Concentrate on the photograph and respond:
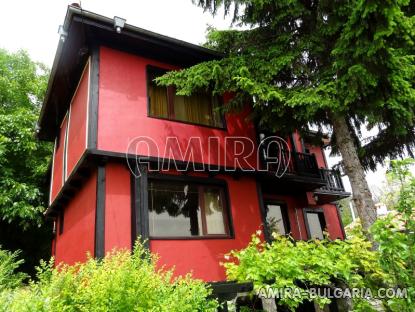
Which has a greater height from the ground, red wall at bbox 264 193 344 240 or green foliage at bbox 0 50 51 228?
green foliage at bbox 0 50 51 228

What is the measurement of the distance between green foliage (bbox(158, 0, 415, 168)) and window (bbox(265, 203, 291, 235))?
4143 mm

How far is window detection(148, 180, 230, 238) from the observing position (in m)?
7.83

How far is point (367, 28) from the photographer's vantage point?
19.8 ft

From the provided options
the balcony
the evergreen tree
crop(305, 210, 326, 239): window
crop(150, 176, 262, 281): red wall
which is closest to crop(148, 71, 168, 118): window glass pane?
the evergreen tree

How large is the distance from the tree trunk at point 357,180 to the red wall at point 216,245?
9.15ft

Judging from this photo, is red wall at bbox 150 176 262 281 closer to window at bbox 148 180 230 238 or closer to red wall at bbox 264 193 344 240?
window at bbox 148 180 230 238

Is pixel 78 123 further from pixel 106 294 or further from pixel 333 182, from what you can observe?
pixel 333 182

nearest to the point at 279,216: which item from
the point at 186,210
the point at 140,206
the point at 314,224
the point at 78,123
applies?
the point at 314,224

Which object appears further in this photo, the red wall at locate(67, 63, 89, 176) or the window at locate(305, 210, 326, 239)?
the window at locate(305, 210, 326, 239)

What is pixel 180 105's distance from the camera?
941 cm

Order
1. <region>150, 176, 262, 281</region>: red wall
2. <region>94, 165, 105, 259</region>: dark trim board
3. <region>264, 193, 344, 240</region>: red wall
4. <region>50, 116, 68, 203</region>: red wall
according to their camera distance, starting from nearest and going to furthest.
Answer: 1. <region>94, 165, 105, 259</region>: dark trim board
2. <region>150, 176, 262, 281</region>: red wall
3. <region>50, 116, 68, 203</region>: red wall
4. <region>264, 193, 344, 240</region>: red wall

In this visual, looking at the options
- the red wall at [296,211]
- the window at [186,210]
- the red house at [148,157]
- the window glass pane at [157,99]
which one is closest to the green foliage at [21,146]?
the red house at [148,157]

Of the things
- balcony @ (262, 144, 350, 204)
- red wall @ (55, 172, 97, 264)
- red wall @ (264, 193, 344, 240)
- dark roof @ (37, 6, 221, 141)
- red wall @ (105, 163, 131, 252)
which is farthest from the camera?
red wall @ (264, 193, 344, 240)

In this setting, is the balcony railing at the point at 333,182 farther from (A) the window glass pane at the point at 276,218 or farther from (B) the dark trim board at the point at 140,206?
(B) the dark trim board at the point at 140,206
